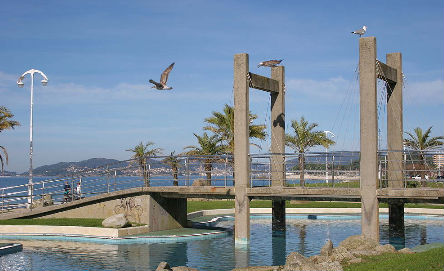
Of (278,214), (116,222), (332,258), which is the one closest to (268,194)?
(278,214)

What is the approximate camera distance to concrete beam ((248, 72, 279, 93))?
83.6 feet

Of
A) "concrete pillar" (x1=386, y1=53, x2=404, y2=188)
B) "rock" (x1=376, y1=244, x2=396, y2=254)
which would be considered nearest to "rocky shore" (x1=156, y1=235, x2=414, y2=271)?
"rock" (x1=376, y1=244, x2=396, y2=254)

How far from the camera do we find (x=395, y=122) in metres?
26.5

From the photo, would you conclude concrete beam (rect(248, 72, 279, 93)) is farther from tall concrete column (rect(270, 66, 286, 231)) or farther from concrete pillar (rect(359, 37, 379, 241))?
concrete pillar (rect(359, 37, 379, 241))

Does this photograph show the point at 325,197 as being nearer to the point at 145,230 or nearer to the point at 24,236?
the point at 145,230

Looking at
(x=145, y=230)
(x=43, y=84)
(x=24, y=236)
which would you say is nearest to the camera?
(x=24, y=236)

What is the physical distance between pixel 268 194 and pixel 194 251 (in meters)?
3.90

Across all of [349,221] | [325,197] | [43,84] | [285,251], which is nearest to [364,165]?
[325,197]

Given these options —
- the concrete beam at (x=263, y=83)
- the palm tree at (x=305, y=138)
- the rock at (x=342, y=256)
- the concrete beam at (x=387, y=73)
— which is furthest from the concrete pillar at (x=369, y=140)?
the palm tree at (x=305, y=138)

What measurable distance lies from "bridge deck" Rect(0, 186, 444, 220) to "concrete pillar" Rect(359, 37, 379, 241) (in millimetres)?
401

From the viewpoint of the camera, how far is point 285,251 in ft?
74.3

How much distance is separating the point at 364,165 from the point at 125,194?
12111mm

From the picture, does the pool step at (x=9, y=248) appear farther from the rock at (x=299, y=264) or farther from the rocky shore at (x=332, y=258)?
the rock at (x=299, y=264)

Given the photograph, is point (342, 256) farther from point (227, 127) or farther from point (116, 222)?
point (227, 127)
